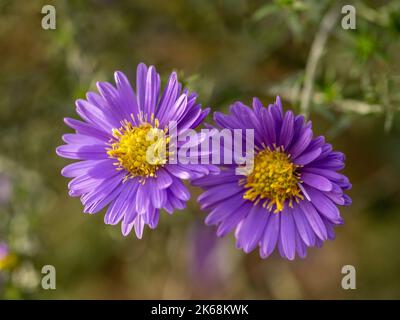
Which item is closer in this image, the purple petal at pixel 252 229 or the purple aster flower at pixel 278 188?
the purple aster flower at pixel 278 188

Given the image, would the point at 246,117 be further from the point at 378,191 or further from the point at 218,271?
the point at 218,271

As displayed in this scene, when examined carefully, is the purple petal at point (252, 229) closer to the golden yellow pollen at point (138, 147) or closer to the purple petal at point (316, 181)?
the purple petal at point (316, 181)

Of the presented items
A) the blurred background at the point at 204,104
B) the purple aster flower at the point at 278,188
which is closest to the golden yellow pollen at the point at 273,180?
the purple aster flower at the point at 278,188

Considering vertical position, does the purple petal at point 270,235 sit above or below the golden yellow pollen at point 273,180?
below

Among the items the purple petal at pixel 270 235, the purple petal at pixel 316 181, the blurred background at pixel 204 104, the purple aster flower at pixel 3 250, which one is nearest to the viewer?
the purple petal at pixel 316 181

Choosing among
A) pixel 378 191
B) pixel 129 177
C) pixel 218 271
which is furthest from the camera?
pixel 218 271

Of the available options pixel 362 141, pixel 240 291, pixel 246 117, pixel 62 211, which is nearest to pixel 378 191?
pixel 362 141

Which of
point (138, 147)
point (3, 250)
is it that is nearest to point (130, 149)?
point (138, 147)
